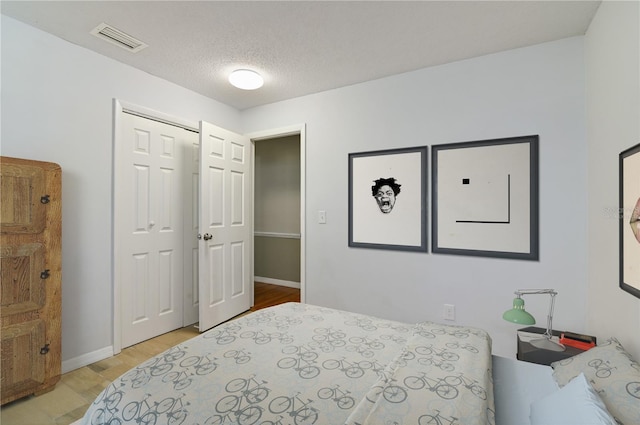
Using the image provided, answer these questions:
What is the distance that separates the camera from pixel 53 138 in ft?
7.05

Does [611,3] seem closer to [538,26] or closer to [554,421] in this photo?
[538,26]

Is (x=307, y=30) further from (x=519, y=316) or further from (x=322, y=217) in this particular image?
(x=519, y=316)

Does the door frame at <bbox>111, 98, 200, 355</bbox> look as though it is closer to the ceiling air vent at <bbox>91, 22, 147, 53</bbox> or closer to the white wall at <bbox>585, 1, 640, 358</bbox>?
the ceiling air vent at <bbox>91, 22, 147, 53</bbox>

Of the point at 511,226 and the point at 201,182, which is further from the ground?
the point at 201,182

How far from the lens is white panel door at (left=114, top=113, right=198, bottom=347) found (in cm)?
260

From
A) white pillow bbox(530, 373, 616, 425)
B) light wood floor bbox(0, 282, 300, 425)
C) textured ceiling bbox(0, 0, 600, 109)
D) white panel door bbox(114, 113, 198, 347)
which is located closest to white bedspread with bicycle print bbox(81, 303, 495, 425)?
white pillow bbox(530, 373, 616, 425)

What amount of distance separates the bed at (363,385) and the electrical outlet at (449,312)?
103cm

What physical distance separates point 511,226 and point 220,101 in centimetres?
312

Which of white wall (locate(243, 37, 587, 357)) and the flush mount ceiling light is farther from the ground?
the flush mount ceiling light

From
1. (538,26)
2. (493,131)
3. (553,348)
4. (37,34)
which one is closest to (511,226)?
(493,131)

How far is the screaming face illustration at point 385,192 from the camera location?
2730 millimetres

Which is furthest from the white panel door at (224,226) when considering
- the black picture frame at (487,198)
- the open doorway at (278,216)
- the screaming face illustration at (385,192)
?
the black picture frame at (487,198)

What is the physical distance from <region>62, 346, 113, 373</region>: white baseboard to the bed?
1.56m

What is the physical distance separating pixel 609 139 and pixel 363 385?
1850 mm
